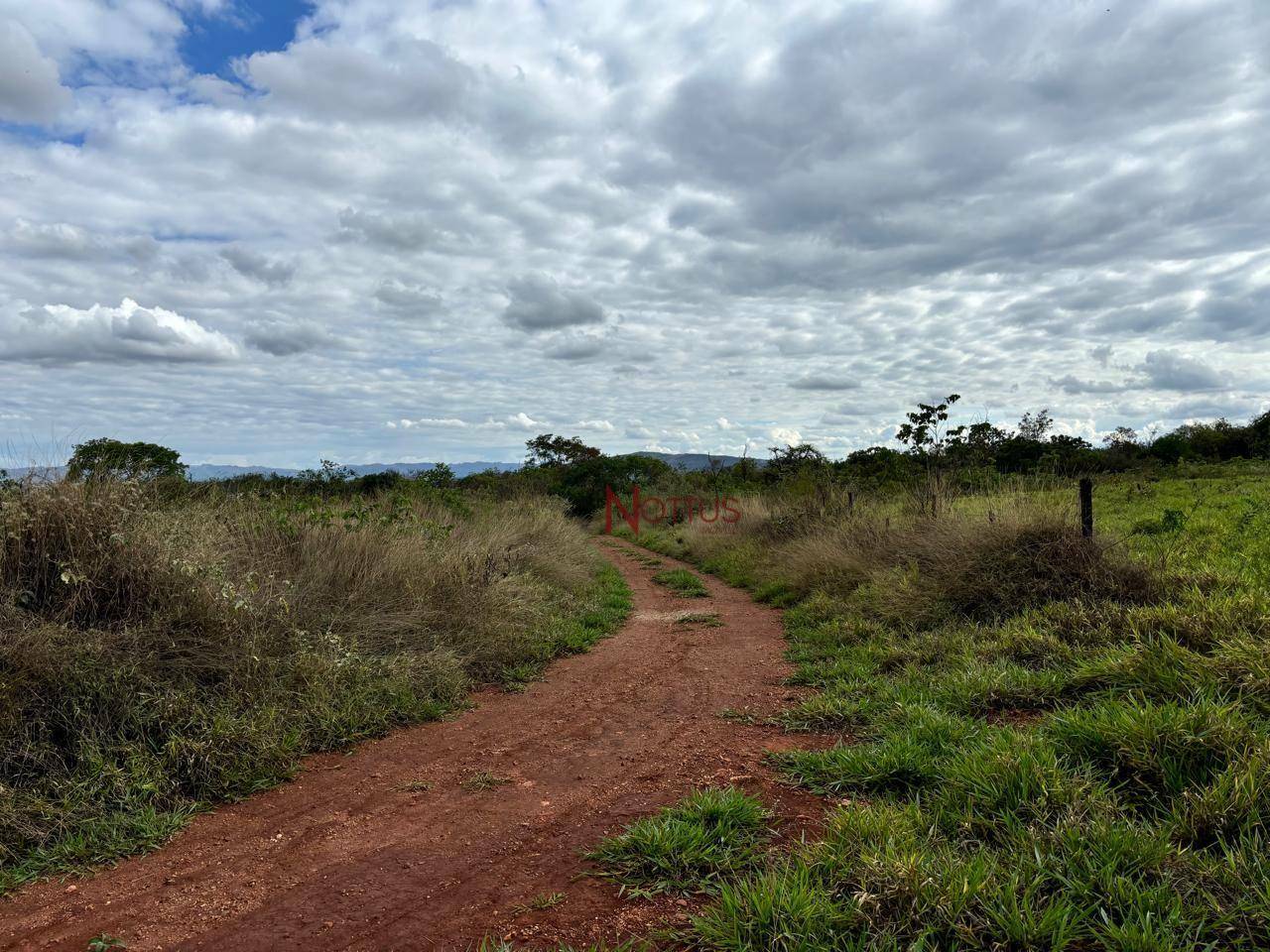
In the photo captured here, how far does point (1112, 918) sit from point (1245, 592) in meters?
4.64

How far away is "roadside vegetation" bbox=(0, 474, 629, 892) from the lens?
381cm

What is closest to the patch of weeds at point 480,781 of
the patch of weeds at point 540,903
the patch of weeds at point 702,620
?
the patch of weeds at point 540,903

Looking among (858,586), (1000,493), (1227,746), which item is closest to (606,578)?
(858,586)

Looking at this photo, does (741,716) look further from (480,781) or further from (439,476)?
(439,476)

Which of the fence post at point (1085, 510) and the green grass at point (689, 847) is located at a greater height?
the fence post at point (1085, 510)

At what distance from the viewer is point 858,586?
373 inches

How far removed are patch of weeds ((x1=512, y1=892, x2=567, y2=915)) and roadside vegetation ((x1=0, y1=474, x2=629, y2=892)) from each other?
2065 mm

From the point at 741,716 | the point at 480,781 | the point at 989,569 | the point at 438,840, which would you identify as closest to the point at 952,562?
the point at 989,569

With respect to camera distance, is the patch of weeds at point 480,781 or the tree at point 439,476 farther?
the tree at point 439,476

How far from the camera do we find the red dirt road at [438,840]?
9.18ft

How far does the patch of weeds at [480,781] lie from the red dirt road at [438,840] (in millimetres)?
26

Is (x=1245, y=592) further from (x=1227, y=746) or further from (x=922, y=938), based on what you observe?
(x=922, y=938)

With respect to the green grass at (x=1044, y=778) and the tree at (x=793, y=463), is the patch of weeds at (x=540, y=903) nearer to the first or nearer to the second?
the green grass at (x=1044, y=778)

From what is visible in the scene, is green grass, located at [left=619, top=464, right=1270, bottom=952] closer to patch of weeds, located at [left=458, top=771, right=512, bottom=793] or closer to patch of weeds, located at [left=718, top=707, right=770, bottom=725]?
patch of weeds, located at [left=718, top=707, right=770, bottom=725]
